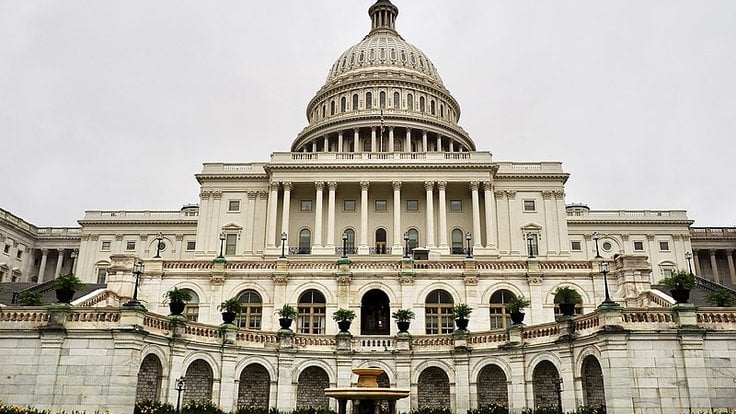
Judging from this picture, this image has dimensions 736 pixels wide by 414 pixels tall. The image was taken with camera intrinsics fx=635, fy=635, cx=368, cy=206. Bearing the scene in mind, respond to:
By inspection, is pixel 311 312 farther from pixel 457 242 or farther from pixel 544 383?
pixel 457 242

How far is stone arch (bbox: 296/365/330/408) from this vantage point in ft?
119

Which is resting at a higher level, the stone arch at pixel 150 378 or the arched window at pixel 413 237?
the arched window at pixel 413 237

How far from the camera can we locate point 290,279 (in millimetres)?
46438

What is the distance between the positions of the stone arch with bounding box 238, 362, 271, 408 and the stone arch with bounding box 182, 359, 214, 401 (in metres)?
1.95

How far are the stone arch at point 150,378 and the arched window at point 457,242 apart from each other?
159ft

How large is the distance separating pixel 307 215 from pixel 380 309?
1327 inches

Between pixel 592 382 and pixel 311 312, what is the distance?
21.4 m

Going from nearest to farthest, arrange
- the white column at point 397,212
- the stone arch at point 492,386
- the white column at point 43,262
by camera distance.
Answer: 1. the stone arch at point 492,386
2. the white column at point 397,212
3. the white column at point 43,262

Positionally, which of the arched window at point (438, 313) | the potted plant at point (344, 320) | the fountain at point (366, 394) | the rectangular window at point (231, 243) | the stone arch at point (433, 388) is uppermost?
the rectangular window at point (231, 243)

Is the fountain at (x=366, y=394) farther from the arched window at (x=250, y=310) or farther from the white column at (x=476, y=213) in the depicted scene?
the white column at (x=476, y=213)

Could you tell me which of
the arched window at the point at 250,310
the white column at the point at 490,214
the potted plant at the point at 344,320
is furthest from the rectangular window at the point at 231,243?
the potted plant at the point at 344,320

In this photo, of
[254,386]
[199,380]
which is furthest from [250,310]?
[199,380]

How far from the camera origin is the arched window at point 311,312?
149 feet

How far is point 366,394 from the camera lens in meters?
25.5
